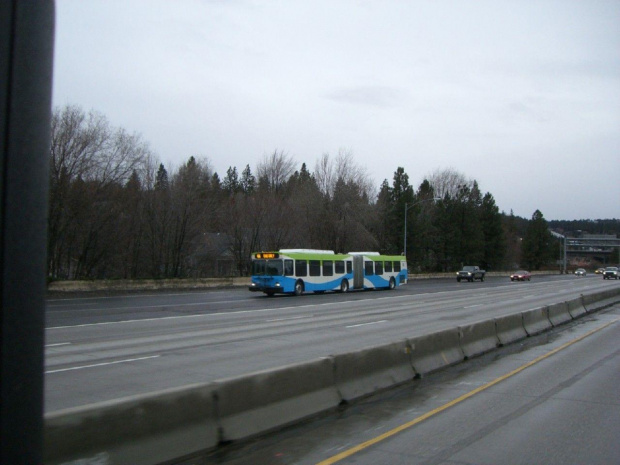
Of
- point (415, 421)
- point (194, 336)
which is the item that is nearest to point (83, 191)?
point (194, 336)

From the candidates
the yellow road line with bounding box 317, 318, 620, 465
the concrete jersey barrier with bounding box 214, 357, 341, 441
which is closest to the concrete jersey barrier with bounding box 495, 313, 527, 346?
the yellow road line with bounding box 317, 318, 620, 465

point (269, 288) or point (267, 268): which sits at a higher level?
point (267, 268)

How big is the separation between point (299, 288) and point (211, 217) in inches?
911

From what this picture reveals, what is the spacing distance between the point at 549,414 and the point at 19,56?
8.00 metres

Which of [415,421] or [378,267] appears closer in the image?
[415,421]

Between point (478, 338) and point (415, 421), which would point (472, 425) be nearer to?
point (415, 421)

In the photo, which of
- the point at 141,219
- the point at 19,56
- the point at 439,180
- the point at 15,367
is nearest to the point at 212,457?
the point at 15,367

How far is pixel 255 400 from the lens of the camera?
7.09m

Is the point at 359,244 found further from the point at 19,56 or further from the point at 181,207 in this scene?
the point at 19,56

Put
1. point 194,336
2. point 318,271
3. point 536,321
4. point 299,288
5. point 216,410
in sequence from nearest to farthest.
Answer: point 216,410, point 194,336, point 536,321, point 299,288, point 318,271

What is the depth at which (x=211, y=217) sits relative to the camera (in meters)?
60.2

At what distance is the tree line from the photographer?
131 feet

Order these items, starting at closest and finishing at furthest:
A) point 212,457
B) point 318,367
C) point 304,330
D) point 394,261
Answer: point 212,457
point 318,367
point 304,330
point 394,261

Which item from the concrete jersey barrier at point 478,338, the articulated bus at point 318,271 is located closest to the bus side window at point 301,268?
the articulated bus at point 318,271
